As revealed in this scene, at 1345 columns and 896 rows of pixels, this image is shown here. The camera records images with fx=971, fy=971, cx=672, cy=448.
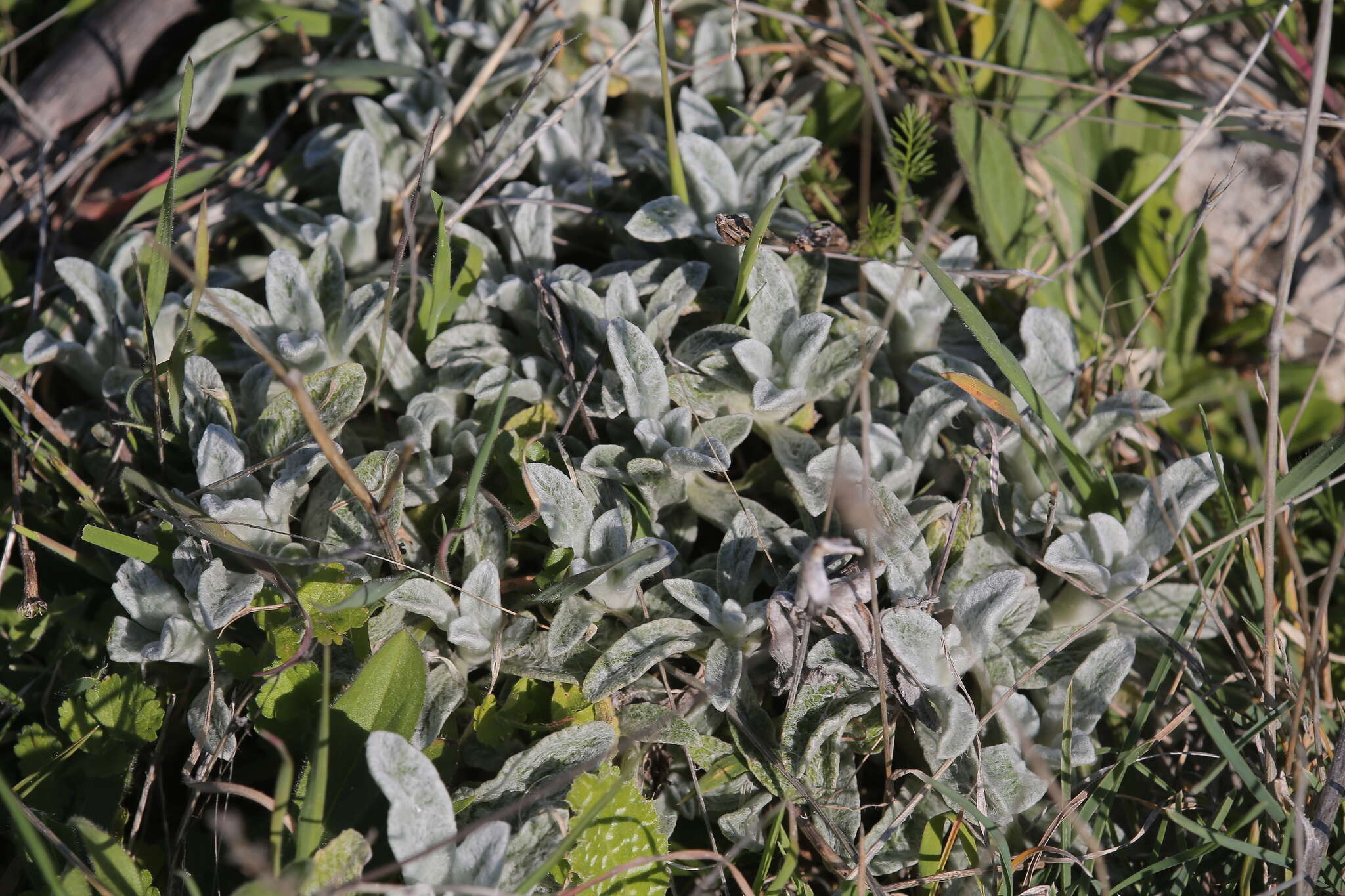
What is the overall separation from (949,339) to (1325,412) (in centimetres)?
131

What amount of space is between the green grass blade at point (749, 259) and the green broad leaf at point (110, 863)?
1.76 metres

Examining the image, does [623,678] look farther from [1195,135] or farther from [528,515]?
[1195,135]

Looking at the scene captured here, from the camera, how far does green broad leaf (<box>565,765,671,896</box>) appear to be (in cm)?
188

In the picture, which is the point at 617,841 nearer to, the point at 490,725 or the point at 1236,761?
the point at 490,725

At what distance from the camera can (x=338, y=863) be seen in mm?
1691

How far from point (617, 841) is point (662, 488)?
0.77 m

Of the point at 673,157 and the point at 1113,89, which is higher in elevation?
the point at 673,157

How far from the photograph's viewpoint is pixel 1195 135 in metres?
2.56

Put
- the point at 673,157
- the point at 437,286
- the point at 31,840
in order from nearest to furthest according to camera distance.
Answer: the point at 31,840 → the point at 437,286 → the point at 673,157

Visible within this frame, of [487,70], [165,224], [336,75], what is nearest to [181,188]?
[336,75]

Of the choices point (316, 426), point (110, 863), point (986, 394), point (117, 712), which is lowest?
point (986, 394)

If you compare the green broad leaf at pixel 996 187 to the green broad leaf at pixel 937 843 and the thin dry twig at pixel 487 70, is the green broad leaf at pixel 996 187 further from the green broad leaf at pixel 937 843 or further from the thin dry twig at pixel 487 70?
the green broad leaf at pixel 937 843

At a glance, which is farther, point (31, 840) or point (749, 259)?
point (749, 259)

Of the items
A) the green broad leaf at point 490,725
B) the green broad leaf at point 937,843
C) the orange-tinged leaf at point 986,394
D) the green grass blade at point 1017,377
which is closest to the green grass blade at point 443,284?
the green broad leaf at point 490,725
